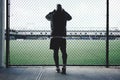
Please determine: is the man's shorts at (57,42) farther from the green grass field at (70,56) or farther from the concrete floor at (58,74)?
the green grass field at (70,56)

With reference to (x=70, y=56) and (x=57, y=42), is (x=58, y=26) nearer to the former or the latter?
(x=57, y=42)

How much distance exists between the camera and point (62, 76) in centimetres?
696

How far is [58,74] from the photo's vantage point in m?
7.25

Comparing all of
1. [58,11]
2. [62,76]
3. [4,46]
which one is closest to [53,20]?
[58,11]

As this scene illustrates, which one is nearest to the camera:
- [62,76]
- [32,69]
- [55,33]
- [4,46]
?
[62,76]

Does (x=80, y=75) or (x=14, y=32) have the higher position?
(x=14, y=32)

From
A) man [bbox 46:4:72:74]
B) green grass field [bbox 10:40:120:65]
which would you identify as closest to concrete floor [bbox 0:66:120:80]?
man [bbox 46:4:72:74]

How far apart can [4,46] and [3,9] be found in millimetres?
1125

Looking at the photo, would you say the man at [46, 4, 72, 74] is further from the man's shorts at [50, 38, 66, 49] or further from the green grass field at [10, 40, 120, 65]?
the green grass field at [10, 40, 120, 65]

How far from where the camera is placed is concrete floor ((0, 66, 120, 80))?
6.75 metres

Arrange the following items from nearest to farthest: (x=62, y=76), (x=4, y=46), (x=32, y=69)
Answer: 1. (x=62, y=76)
2. (x=32, y=69)
3. (x=4, y=46)

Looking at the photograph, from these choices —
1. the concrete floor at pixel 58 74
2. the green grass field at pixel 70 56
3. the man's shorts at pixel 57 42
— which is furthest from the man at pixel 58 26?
the green grass field at pixel 70 56

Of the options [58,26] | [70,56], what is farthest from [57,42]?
[70,56]

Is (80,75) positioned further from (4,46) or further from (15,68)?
(4,46)
